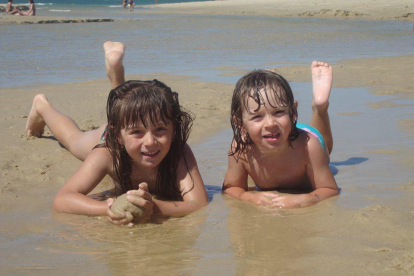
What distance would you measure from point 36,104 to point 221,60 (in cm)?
569

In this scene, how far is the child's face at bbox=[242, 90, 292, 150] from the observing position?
10.3 ft

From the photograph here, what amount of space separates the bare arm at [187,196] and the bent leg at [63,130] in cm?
107

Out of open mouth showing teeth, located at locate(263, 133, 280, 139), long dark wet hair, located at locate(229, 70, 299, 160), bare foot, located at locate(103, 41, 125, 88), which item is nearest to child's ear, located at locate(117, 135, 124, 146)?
long dark wet hair, located at locate(229, 70, 299, 160)

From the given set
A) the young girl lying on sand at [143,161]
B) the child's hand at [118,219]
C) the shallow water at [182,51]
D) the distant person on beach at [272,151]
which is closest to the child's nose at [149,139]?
the young girl lying on sand at [143,161]

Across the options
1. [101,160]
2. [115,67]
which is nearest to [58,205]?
[101,160]

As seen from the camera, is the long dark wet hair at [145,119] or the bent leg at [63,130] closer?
the long dark wet hair at [145,119]

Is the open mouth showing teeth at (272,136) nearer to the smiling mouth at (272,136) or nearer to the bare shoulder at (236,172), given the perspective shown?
the smiling mouth at (272,136)

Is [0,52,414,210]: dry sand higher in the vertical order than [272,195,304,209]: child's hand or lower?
lower

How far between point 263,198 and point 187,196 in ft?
1.45

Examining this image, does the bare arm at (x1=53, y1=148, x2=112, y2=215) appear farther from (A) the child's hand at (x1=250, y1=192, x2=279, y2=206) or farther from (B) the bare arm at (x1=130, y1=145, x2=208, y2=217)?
(A) the child's hand at (x1=250, y1=192, x2=279, y2=206)

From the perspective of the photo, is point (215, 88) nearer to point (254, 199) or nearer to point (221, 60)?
point (221, 60)

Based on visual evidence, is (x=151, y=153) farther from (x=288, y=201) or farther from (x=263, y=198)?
(x=288, y=201)

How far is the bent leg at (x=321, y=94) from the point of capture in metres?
3.90

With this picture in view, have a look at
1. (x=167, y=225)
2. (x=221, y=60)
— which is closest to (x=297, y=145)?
(x=167, y=225)
